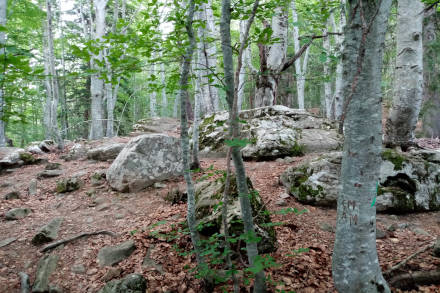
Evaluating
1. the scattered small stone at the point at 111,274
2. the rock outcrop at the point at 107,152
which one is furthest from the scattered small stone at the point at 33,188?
the scattered small stone at the point at 111,274

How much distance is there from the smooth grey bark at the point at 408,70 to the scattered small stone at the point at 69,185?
747 centimetres

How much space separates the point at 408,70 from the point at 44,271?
727 centimetres

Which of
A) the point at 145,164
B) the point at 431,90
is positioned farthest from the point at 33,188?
the point at 431,90

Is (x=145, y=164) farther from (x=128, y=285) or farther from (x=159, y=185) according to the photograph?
(x=128, y=285)

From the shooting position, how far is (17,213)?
4.77 m

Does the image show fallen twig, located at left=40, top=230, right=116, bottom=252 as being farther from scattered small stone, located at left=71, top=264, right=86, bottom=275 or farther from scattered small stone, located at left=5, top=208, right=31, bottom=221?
scattered small stone, located at left=5, top=208, right=31, bottom=221

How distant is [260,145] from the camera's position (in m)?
6.40

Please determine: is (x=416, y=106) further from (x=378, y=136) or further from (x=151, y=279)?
(x=151, y=279)

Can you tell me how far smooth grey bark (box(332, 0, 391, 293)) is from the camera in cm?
171

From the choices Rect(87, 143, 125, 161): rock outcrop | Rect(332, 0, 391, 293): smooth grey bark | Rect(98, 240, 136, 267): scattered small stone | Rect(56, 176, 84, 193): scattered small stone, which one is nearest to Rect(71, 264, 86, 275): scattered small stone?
Rect(98, 240, 136, 267): scattered small stone

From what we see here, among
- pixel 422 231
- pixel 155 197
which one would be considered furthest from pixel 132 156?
pixel 422 231

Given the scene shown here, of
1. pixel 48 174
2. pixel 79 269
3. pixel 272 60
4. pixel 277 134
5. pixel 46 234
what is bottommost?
pixel 79 269

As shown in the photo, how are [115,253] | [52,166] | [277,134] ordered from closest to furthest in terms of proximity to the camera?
[115,253]
[277,134]
[52,166]

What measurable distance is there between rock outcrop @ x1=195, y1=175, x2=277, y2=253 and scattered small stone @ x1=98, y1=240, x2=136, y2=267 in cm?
111
